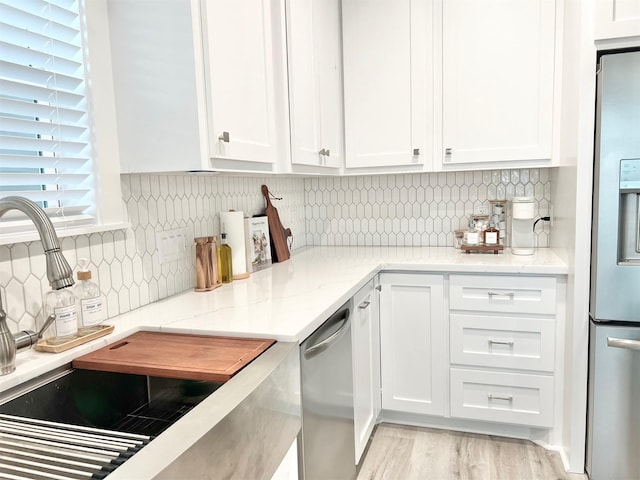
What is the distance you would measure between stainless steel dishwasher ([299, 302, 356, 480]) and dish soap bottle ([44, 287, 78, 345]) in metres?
0.60

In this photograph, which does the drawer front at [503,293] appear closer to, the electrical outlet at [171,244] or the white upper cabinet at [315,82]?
the white upper cabinet at [315,82]

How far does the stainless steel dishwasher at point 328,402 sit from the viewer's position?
132 cm

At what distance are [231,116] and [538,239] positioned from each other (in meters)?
2.00

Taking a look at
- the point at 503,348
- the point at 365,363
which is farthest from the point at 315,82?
the point at 503,348

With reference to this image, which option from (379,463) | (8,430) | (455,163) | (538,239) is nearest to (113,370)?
(8,430)

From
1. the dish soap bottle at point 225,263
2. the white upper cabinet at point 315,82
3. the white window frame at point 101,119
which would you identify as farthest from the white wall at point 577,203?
the white window frame at point 101,119

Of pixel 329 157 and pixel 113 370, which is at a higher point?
pixel 329 157

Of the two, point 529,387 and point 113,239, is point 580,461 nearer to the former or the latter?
point 529,387

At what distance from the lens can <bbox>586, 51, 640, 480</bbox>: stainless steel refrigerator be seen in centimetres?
172

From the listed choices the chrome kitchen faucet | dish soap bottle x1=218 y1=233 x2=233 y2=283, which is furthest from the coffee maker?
the chrome kitchen faucet

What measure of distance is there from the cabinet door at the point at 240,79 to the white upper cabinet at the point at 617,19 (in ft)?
4.13

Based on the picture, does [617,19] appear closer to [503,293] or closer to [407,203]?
[503,293]

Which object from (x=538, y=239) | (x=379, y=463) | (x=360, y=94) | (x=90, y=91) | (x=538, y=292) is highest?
(x=360, y=94)

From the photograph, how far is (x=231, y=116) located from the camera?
59.0 inches
